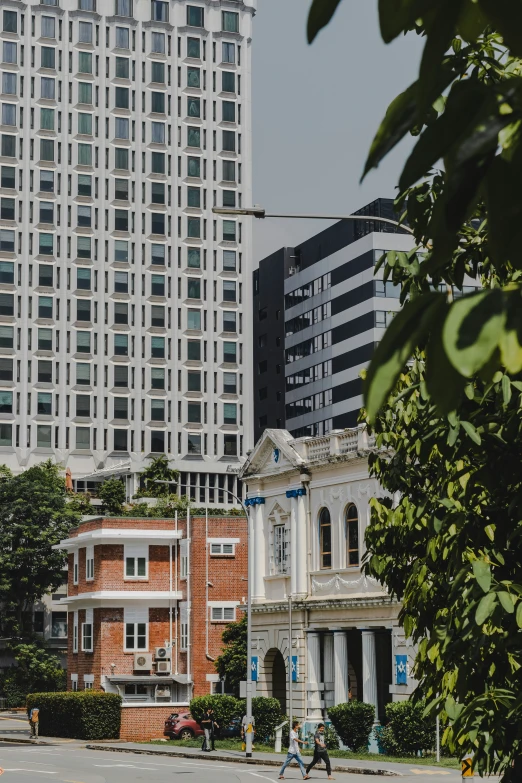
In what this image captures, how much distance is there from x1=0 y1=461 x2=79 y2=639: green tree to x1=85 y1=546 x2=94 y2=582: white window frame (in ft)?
70.1

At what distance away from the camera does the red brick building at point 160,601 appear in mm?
66625

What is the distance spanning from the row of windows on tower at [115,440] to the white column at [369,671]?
78.3 m

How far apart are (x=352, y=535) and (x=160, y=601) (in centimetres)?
1647

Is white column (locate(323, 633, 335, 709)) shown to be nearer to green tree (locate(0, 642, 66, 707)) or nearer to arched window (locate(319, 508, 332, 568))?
arched window (locate(319, 508, 332, 568))

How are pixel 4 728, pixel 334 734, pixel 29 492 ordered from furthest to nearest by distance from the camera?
1. pixel 29 492
2. pixel 4 728
3. pixel 334 734

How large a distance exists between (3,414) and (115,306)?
1484 centimetres

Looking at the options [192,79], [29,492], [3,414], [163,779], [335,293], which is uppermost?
[192,79]

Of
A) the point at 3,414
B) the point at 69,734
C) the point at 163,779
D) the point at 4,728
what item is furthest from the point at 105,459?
the point at 163,779

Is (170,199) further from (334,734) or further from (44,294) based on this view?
(334,734)

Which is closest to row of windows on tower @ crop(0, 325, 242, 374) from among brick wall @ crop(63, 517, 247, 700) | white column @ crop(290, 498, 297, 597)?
brick wall @ crop(63, 517, 247, 700)

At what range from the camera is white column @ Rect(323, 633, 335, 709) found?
55125 millimetres

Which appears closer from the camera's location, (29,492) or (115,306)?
(29,492)

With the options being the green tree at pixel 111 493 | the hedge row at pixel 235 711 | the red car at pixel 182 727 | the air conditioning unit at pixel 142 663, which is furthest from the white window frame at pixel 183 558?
the green tree at pixel 111 493

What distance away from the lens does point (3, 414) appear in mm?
126375
